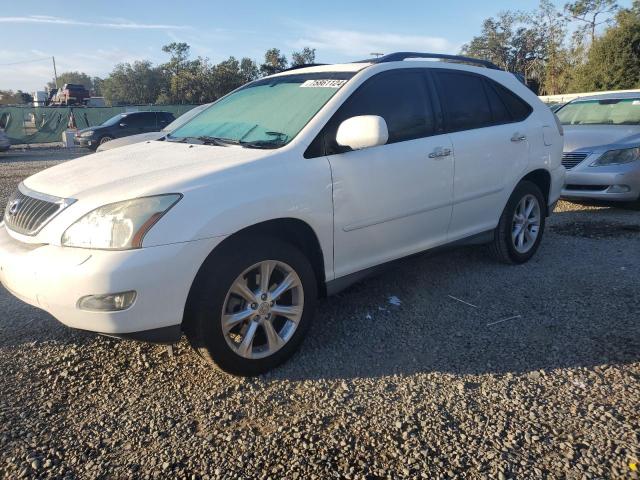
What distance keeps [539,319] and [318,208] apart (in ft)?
6.08

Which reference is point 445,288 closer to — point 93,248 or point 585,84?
point 93,248

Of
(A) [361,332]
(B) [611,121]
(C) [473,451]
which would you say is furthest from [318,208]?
(B) [611,121]

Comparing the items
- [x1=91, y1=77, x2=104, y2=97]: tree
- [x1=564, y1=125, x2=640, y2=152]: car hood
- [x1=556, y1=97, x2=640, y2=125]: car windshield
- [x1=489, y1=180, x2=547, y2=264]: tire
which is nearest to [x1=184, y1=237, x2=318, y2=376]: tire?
[x1=489, y1=180, x2=547, y2=264]: tire

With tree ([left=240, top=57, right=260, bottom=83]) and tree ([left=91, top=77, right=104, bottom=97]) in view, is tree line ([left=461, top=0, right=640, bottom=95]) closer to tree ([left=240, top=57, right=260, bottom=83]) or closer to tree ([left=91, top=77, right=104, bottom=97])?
tree ([left=240, top=57, right=260, bottom=83])

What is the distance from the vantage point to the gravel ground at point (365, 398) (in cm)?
228

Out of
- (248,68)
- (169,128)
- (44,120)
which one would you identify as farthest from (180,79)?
(169,128)

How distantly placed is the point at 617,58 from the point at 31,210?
36.5 m

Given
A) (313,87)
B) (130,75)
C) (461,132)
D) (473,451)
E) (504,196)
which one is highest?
(130,75)

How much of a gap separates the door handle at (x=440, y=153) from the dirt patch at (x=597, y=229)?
300cm

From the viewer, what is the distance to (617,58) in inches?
1238

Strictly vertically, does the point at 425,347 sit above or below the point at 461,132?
below

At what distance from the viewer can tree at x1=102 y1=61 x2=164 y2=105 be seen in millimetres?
65688

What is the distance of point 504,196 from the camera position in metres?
4.45

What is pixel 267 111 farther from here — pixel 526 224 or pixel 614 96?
pixel 614 96
